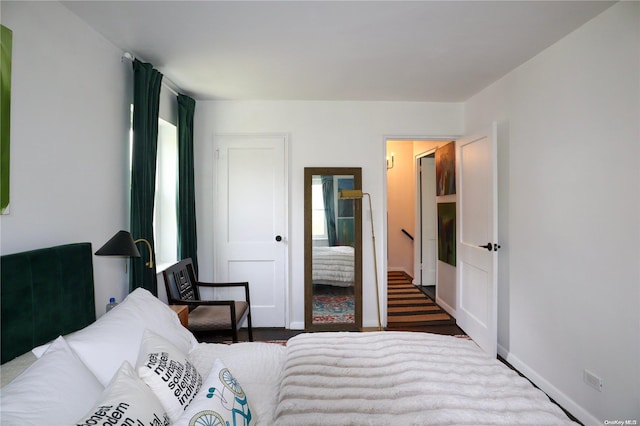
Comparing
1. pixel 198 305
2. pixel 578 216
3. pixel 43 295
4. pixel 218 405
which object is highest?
pixel 578 216

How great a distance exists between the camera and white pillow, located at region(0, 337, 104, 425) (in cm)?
90

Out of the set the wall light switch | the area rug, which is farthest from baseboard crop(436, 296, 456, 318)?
the wall light switch

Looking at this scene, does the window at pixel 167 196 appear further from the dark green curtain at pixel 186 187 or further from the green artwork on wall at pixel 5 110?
the green artwork on wall at pixel 5 110

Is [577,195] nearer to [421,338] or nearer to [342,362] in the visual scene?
[421,338]

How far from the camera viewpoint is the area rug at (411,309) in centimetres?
384

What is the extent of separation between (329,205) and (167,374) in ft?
8.61

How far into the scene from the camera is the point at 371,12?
1.89 metres

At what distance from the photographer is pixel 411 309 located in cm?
432

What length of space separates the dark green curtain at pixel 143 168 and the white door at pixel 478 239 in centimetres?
292

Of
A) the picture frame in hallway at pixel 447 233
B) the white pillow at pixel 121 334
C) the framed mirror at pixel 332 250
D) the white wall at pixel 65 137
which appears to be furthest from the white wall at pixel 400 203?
the white pillow at pixel 121 334

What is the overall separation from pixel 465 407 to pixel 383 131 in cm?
299

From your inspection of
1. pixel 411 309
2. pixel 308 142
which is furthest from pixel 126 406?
pixel 411 309

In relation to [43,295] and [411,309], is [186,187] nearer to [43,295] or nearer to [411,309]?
[43,295]

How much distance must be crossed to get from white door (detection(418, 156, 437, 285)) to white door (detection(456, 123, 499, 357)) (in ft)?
6.15
